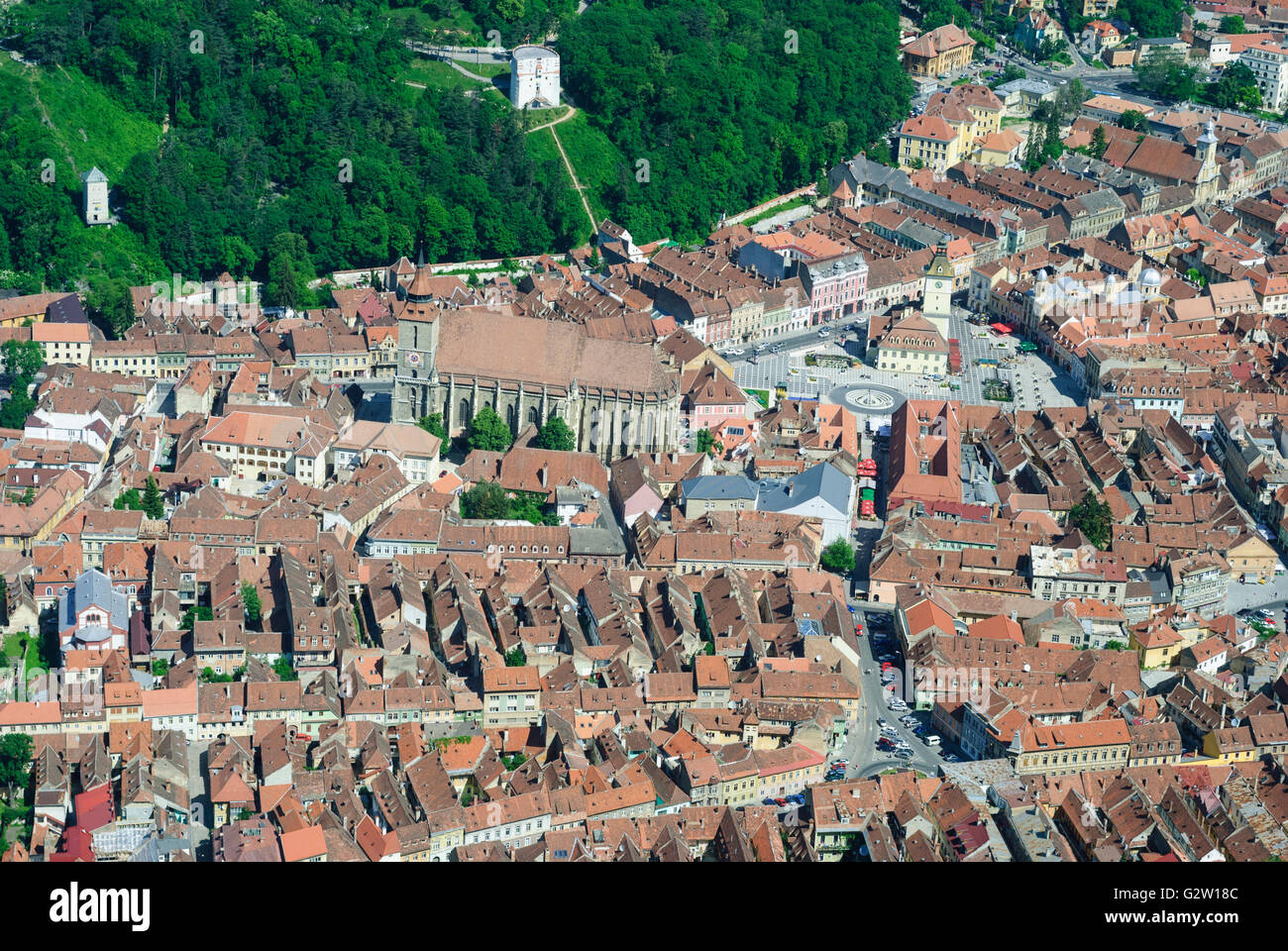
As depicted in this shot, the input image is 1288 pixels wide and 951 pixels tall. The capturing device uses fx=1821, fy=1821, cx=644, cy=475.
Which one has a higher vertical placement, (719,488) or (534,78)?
(534,78)

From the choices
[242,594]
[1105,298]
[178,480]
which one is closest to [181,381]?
[178,480]

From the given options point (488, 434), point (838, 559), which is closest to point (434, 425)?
point (488, 434)

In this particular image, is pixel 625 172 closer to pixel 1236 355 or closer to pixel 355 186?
pixel 355 186

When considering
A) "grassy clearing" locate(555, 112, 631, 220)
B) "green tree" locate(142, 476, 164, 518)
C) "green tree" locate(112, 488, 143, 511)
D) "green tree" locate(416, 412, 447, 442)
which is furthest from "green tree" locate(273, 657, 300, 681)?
"grassy clearing" locate(555, 112, 631, 220)

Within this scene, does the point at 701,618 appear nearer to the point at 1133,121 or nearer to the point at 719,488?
the point at 719,488
